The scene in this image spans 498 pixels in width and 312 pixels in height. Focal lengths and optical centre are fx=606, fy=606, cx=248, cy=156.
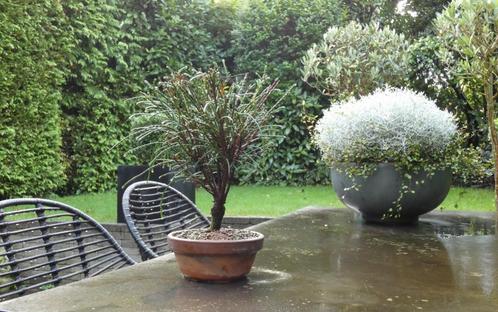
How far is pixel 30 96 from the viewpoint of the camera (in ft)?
22.2

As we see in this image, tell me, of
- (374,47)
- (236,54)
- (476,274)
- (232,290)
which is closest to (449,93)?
(374,47)

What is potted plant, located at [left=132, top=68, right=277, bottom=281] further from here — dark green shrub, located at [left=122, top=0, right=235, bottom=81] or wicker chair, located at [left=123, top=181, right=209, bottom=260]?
dark green shrub, located at [left=122, top=0, right=235, bottom=81]

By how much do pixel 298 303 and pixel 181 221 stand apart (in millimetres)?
1544

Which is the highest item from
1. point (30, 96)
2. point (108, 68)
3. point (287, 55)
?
point (287, 55)

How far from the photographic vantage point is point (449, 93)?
27.1 feet

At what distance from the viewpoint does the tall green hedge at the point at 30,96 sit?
21.2 feet

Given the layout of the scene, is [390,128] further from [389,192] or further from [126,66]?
[126,66]

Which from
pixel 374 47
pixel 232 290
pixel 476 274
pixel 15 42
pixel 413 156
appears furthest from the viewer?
pixel 374 47

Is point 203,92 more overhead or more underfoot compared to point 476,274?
more overhead

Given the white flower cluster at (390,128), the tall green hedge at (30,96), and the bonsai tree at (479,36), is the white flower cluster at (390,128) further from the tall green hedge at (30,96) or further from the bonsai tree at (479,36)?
the tall green hedge at (30,96)

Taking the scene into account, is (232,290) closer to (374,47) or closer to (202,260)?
(202,260)

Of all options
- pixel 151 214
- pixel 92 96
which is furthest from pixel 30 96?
pixel 151 214

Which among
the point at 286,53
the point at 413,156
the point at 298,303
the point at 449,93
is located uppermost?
the point at 286,53

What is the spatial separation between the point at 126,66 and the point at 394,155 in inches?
239
